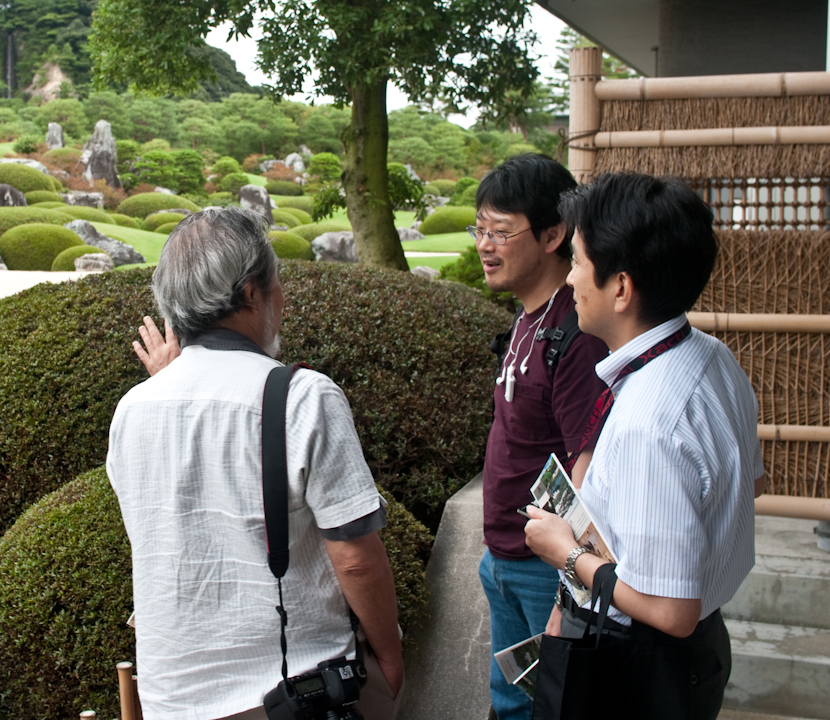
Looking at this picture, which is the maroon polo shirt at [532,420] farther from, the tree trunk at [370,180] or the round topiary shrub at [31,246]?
the round topiary shrub at [31,246]

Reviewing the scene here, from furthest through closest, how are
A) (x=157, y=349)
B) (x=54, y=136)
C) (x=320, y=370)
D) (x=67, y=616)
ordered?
(x=54, y=136)
(x=320, y=370)
(x=67, y=616)
(x=157, y=349)

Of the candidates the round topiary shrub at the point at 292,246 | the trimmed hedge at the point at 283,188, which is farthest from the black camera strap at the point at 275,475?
the trimmed hedge at the point at 283,188

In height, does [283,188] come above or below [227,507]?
above

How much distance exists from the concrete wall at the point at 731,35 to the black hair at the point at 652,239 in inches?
257

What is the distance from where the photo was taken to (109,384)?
12.1 feet

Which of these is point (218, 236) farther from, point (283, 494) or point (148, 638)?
point (148, 638)

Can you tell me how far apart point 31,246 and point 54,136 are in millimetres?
9078

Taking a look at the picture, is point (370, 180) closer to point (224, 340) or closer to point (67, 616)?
point (67, 616)

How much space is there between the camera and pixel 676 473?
48.9 inches

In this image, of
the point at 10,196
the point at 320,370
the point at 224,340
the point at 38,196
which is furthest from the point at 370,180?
the point at 38,196

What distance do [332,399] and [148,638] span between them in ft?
2.15

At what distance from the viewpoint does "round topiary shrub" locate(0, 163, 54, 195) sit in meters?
17.7

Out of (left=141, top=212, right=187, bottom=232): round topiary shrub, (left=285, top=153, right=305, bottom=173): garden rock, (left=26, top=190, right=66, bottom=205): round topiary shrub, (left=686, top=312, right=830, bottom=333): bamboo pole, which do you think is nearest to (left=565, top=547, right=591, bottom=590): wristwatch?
(left=686, top=312, right=830, bottom=333): bamboo pole

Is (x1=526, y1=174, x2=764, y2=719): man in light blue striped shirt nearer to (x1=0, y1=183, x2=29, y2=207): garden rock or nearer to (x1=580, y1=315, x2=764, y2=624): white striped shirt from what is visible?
(x1=580, y1=315, x2=764, y2=624): white striped shirt
